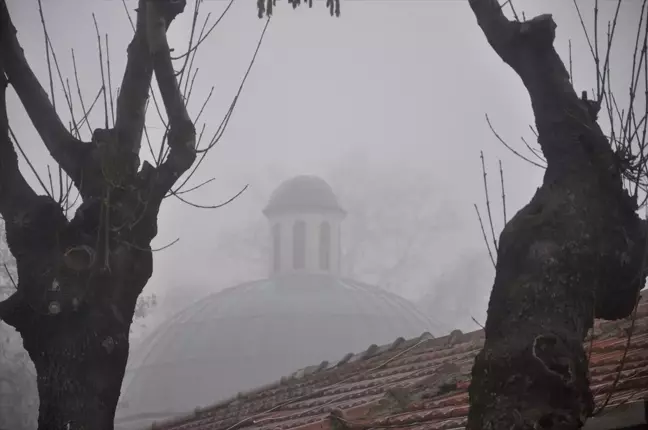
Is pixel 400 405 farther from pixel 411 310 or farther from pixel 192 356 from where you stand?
pixel 411 310

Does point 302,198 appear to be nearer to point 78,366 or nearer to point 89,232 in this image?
point 89,232

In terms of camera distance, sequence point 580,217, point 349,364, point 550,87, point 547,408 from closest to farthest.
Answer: point 547,408 < point 580,217 < point 550,87 < point 349,364

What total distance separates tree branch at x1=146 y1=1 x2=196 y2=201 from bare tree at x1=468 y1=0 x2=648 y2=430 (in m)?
0.97

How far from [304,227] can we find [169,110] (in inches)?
657

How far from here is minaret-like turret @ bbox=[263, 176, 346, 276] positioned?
771 inches

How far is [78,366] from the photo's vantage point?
274 centimetres

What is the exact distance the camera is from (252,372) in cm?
1598

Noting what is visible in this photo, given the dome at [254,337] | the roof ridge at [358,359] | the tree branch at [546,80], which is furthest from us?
the dome at [254,337]

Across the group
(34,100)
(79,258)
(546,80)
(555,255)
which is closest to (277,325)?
(34,100)

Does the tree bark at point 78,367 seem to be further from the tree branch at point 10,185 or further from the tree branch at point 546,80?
the tree branch at point 546,80

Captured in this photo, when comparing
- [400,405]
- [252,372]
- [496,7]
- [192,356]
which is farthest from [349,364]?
[192,356]

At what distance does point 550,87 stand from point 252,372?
1399 cm

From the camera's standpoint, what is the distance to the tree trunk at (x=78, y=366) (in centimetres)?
270

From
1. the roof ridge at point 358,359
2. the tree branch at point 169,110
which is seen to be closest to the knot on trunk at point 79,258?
the tree branch at point 169,110
